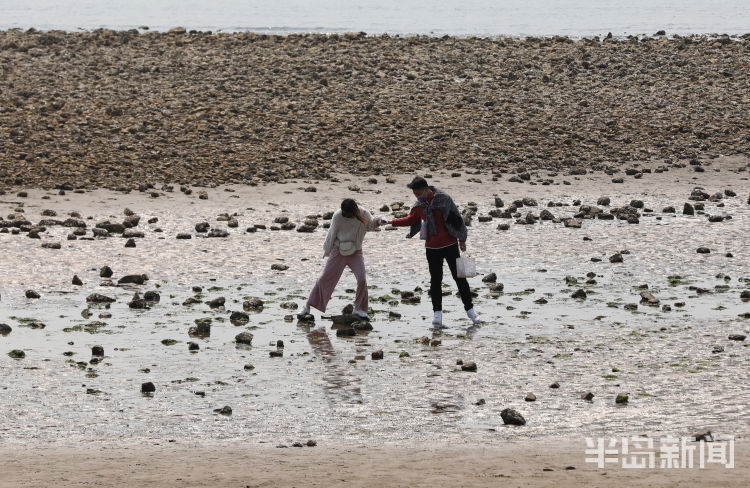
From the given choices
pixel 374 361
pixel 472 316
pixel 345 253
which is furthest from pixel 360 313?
pixel 374 361

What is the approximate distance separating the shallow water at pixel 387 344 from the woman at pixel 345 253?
0.39 m

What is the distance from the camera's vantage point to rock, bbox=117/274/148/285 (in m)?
17.2

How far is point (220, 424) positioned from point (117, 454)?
124 cm

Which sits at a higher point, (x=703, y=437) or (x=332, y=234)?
(x=332, y=234)

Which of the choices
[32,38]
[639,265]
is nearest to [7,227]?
[639,265]

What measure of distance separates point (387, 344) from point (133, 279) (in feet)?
16.3

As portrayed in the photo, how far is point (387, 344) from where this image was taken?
45.6 feet

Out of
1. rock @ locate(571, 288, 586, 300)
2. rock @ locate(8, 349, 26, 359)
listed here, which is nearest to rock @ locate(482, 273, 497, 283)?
rock @ locate(571, 288, 586, 300)

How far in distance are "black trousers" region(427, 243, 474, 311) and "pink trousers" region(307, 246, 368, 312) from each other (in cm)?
89

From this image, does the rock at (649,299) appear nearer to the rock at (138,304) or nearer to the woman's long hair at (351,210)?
the woman's long hair at (351,210)

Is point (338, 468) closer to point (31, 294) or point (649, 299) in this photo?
point (649, 299)

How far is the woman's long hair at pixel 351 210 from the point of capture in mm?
15148

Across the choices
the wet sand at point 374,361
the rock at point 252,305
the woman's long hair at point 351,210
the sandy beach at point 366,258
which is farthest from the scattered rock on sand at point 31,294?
the woman's long hair at point 351,210

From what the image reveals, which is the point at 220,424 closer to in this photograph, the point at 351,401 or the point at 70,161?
the point at 351,401
